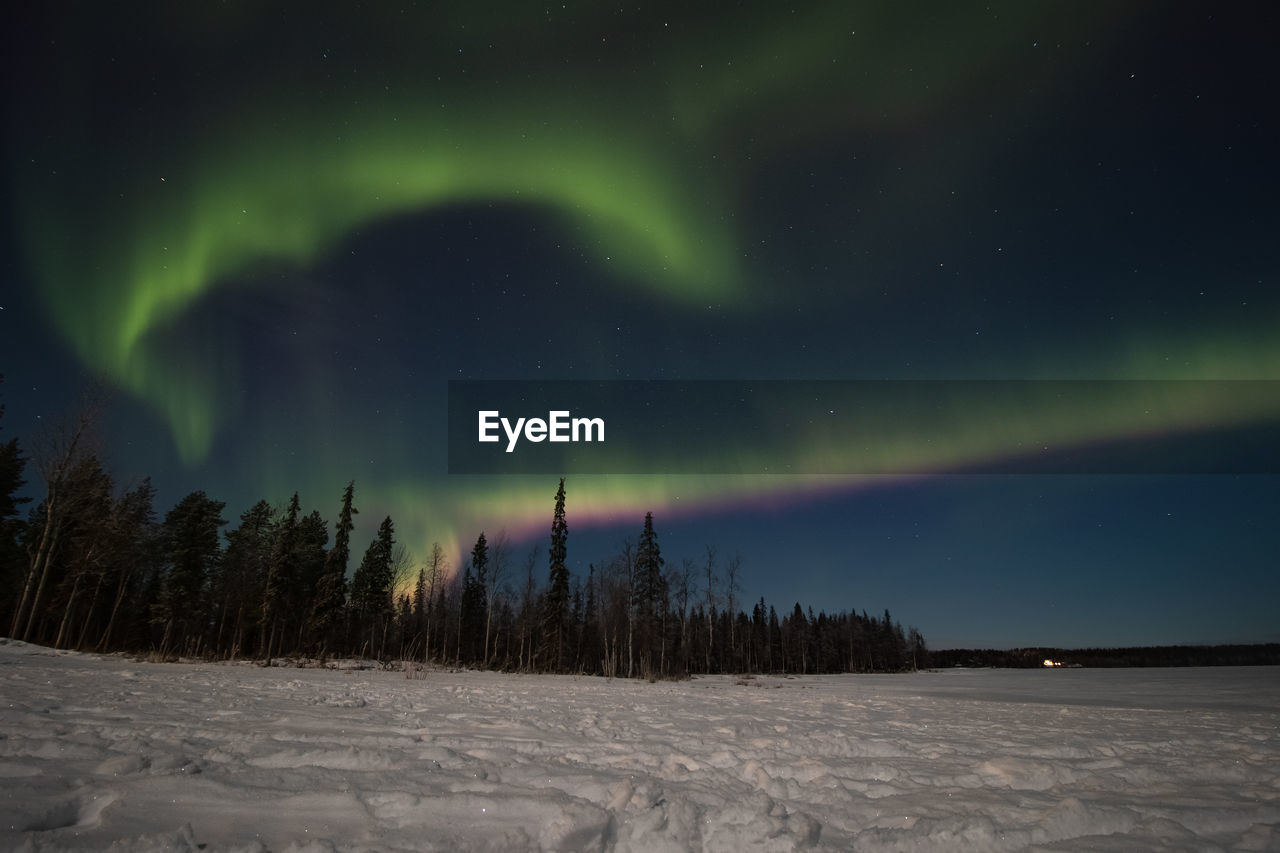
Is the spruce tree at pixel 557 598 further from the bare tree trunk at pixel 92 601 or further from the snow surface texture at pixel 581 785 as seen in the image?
the snow surface texture at pixel 581 785

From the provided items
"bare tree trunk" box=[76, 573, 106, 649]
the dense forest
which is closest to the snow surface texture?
the dense forest

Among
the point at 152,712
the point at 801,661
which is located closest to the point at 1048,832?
the point at 152,712

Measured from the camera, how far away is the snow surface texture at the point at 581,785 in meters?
2.27

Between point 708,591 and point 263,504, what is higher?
point 263,504

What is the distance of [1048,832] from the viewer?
2.49m

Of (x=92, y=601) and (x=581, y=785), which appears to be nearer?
(x=581, y=785)

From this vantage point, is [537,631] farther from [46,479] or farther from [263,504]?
[46,479]

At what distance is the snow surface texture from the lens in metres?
2.27

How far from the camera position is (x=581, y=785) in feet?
10.3

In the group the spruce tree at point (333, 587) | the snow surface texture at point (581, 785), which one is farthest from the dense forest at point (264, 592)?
the snow surface texture at point (581, 785)

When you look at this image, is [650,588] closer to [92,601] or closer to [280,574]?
[280,574]

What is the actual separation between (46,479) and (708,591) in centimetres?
4386

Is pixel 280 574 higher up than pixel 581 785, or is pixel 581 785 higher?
pixel 280 574

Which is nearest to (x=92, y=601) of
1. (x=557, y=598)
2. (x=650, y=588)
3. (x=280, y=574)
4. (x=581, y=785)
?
(x=280, y=574)
